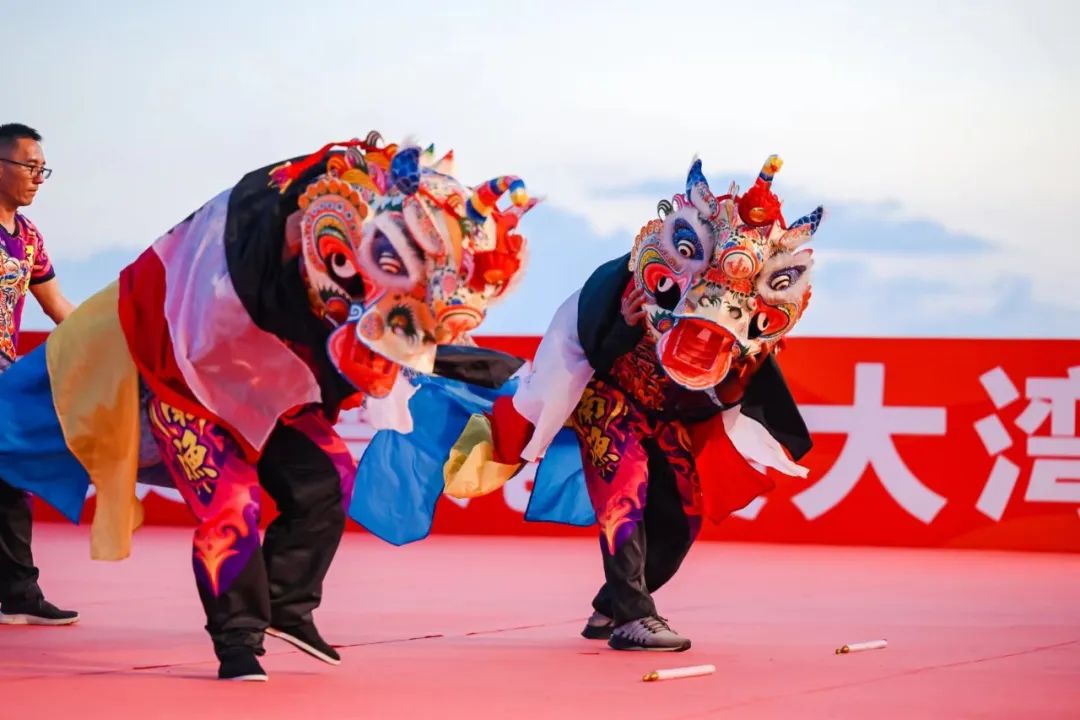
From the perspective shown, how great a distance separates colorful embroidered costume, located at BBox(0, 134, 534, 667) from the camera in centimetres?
369

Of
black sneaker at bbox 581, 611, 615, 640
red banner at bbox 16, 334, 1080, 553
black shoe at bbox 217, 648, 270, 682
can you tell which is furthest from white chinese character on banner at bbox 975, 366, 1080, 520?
black shoe at bbox 217, 648, 270, 682

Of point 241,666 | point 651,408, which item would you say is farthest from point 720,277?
point 241,666

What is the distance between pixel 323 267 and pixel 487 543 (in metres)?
4.96

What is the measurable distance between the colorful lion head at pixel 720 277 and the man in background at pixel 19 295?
1894 millimetres

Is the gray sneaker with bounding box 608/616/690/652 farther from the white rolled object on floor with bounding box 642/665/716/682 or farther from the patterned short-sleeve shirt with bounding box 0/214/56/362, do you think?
the patterned short-sleeve shirt with bounding box 0/214/56/362

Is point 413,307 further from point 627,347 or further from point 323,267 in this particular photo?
point 627,347

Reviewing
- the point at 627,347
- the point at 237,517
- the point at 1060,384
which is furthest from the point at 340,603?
the point at 1060,384

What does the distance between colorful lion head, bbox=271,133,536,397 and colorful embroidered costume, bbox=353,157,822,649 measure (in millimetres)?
896

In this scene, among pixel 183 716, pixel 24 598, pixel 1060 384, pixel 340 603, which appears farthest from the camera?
pixel 1060 384

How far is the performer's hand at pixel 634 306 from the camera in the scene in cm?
475

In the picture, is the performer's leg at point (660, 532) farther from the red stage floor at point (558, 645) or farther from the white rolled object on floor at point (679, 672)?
the white rolled object on floor at point (679, 672)

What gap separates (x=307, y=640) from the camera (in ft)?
13.7

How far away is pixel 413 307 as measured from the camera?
3.68 metres

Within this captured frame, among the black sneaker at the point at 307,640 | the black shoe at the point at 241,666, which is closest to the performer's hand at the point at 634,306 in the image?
the black sneaker at the point at 307,640
